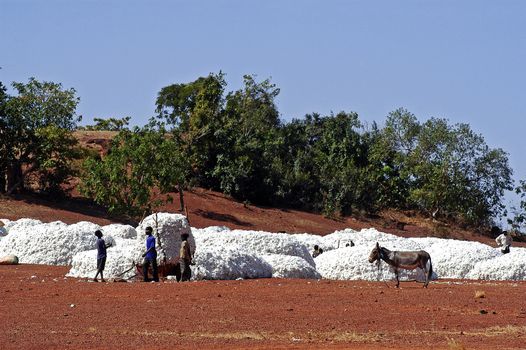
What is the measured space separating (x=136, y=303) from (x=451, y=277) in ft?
41.6

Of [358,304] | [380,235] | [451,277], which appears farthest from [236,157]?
[358,304]

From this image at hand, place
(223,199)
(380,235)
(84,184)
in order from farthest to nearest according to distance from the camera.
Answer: (223,199)
(84,184)
(380,235)

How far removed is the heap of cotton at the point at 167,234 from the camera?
25750 millimetres

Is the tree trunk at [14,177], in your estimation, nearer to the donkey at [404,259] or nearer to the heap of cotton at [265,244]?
the heap of cotton at [265,244]

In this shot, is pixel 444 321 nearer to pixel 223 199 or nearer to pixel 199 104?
pixel 223 199

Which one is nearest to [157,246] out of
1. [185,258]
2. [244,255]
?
[185,258]

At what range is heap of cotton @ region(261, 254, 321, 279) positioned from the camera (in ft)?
89.0

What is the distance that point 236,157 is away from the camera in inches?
2830

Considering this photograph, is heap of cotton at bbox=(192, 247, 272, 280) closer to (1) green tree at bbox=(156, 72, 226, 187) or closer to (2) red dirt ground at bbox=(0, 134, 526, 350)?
(2) red dirt ground at bbox=(0, 134, 526, 350)

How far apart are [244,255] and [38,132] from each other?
35211 mm

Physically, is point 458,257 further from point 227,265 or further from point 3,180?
point 3,180

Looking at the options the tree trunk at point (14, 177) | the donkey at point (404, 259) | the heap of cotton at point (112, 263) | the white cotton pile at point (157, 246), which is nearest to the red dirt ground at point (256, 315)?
the donkey at point (404, 259)

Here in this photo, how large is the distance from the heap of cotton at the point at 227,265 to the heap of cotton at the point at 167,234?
0.45 metres

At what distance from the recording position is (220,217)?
64812mm
